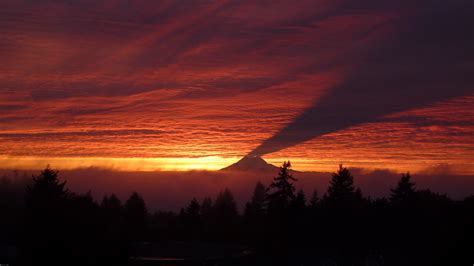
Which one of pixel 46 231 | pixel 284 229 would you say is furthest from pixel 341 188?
pixel 46 231

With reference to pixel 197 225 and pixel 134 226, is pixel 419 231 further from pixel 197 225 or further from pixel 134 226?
pixel 134 226

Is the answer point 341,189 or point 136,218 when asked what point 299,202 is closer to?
point 341,189

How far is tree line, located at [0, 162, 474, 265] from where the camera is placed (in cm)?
3622

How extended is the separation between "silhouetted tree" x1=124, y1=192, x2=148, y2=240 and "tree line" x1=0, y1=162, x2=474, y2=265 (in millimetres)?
123

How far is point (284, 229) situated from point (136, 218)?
19054 millimetres

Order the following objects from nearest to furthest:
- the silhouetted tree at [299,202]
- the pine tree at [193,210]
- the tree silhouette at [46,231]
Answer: the tree silhouette at [46,231] < the silhouetted tree at [299,202] < the pine tree at [193,210]

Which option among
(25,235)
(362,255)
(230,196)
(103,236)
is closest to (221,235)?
(362,255)

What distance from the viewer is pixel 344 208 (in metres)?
48.7

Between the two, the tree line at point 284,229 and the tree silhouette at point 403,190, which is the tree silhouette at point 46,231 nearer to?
the tree line at point 284,229

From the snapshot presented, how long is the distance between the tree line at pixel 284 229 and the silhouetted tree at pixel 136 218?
0.12m

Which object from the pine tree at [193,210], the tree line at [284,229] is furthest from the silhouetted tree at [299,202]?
the pine tree at [193,210]

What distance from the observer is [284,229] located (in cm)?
4503

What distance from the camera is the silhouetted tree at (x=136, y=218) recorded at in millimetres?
53719

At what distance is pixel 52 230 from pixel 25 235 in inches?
63.3
